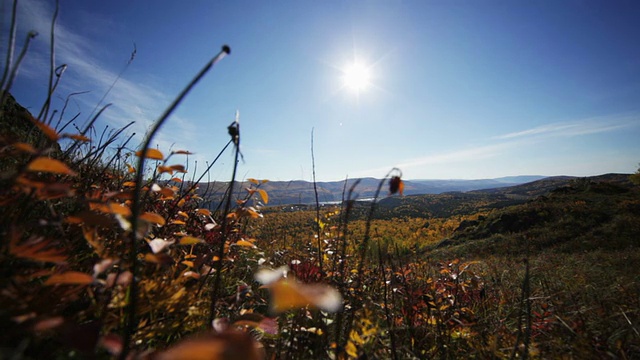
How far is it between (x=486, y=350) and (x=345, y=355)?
94cm

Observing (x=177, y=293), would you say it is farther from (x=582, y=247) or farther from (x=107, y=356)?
(x=582, y=247)

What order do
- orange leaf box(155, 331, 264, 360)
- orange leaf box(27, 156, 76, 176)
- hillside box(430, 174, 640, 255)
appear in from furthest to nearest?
hillside box(430, 174, 640, 255) → orange leaf box(27, 156, 76, 176) → orange leaf box(155, 331, 264, 360)

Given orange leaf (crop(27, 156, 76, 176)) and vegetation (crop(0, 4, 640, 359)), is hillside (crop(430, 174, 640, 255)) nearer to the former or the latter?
vegetation (crop(0, 4, 640, 359))

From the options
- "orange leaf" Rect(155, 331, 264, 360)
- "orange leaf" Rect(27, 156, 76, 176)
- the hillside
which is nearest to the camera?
"orange leaf" Rect(155, 331, 264, 360)

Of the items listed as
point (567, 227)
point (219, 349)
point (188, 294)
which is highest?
point (219, 349)

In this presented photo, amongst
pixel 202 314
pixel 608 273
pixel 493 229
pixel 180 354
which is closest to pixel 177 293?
pixel 202 314

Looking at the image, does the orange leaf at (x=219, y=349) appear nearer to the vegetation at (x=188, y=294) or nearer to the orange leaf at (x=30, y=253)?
the vegetation at (x=188, y=294)

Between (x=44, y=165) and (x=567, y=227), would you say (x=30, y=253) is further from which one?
(x=567, y=227)

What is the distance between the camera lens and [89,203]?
2.92 ft

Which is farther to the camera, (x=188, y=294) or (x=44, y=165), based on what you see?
(x=188, y=294)

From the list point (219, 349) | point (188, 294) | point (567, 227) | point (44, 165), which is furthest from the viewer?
point (567, 227)

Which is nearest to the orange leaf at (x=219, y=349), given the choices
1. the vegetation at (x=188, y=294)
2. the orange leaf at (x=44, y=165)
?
the vegetation at (x=188, y=294)

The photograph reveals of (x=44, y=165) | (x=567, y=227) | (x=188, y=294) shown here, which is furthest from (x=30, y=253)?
(x=567, y=227)

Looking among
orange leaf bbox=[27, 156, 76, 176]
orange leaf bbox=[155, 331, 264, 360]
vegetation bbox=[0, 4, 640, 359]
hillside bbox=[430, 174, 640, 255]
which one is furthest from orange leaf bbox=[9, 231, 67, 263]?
hillside bbox=[430, 174, 640, 255]
